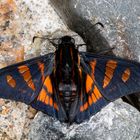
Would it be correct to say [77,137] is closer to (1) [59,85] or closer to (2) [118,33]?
(1) [59,85]

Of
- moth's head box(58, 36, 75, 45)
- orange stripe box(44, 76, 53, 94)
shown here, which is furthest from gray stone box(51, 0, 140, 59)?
orange stripe box(44, 76, 53, 94)

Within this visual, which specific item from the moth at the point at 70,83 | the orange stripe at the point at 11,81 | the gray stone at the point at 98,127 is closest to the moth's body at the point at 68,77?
the moth at the point at 70,83

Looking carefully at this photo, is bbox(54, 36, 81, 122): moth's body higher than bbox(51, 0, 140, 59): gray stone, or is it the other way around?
bbox(51, 0, 140, 59): gray stone

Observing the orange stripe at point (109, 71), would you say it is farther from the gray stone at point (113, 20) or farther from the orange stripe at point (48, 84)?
the orange stripe at point (48, 84)

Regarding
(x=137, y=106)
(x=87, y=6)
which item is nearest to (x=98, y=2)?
(x=87, y=6)

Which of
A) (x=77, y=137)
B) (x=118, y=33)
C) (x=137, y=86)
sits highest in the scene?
(x=118, y=33)

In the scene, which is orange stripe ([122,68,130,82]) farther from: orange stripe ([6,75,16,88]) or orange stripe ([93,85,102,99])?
orange stripe ([6,75,16,88])

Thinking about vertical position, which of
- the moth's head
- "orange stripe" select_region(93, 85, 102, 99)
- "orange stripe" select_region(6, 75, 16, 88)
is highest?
the moth's head

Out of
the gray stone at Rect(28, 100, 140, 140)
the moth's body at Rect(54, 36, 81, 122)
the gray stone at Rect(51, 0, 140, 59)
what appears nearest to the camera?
the gray stone at Rect(28, 100, 140, 140)
